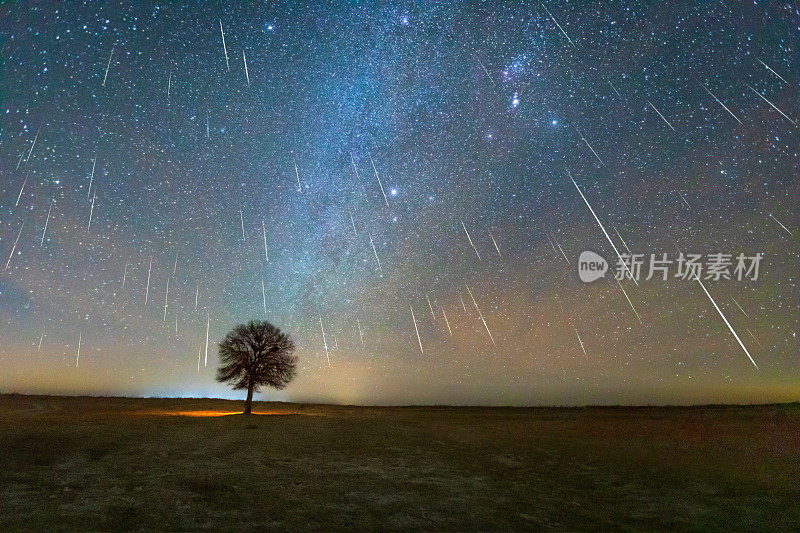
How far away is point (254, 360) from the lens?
3841cm

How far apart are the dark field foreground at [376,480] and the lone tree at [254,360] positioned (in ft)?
37.8

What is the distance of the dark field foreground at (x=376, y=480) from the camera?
12.1 m

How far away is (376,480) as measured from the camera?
634 inches

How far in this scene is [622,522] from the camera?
500 inches

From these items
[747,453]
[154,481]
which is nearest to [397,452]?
[154,481]

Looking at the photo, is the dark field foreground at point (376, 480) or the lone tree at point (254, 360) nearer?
the dark field foreground at point (376, 480)

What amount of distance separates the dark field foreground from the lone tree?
1153 cm

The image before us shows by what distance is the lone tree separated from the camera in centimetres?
3791

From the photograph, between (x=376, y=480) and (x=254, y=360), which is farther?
(x=254, y=360)

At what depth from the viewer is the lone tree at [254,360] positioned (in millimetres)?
37906

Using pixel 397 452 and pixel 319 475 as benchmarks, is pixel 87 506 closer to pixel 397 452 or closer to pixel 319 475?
pixel 319 475

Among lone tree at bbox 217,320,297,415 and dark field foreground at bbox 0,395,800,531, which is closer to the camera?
dark field foreground at bbox 0,395,800,531

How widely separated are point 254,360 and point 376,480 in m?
25.2

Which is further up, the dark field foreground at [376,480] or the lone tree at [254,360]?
the lone tree at [254,360]
